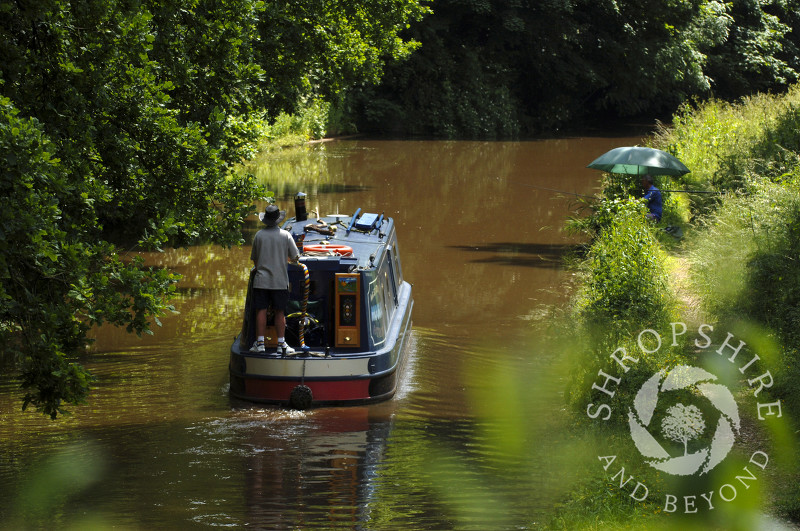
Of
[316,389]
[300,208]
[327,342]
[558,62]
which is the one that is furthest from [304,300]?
[558,62]

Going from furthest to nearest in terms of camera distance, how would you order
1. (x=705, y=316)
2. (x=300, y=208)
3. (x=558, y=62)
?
(x=558, y=62) < (x=300, y=208) < (x=705, y=316)

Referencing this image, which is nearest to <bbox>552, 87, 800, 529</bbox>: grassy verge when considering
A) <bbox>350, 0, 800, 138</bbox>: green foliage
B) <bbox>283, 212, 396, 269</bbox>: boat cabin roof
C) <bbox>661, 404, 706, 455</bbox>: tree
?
<bbox>661, 404, 706, 455</bbox>: tree

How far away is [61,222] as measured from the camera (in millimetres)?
9555

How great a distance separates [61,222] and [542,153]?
109 feet

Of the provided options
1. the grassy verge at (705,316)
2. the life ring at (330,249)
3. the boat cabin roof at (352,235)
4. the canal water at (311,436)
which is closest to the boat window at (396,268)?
the boat cabin roof at (352,235)

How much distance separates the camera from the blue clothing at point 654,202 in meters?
17.9

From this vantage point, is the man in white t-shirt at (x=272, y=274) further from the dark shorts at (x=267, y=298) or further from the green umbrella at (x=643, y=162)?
the green umbrella at (x=643, y=162)

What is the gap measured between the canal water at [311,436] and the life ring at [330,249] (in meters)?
1.79

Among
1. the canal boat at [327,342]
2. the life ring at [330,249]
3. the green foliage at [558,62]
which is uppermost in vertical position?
the green foliage at [558,62]

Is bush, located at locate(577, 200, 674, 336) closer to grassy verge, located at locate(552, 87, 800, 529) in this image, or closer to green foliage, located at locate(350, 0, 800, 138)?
grassy verge, located at locate(552, 87, 800, 529)

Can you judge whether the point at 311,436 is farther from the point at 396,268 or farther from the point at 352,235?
the point at 396,268

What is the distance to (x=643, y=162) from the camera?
17672 mm

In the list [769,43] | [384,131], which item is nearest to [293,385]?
[384,131]
